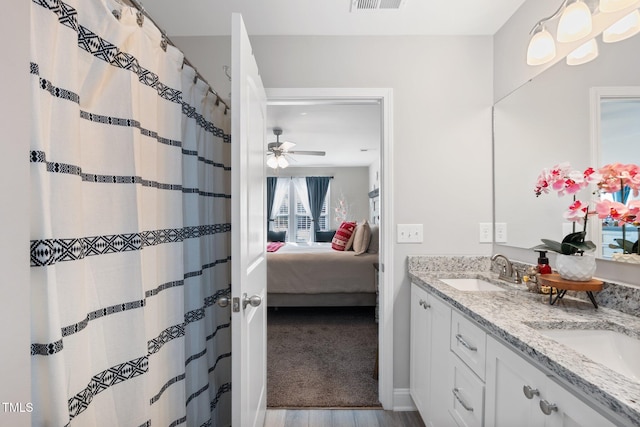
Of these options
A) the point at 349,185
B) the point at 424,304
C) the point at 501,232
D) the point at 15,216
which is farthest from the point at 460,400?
the point at 349,185

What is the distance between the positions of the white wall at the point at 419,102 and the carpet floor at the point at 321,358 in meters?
0.42

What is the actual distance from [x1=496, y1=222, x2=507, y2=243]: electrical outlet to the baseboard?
1.15 metres

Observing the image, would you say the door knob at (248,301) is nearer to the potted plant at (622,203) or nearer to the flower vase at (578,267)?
the flower vase at (578,267)

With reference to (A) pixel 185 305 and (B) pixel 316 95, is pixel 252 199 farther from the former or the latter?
(B) pixel 316 95

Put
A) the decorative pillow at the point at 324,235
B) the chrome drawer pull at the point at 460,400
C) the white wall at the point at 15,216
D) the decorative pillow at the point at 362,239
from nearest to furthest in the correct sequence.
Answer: the white wall at the point at 15,216, the chrome drawer pull at the point at 460,400, the decorative pillow at the point at 362,239, the decorative pillow at the point at 324,235

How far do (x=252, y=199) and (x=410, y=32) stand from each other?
1542 millimetres

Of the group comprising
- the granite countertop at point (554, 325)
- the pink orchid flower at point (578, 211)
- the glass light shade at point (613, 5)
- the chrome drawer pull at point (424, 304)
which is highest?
the glass light shade at point (613, 5)

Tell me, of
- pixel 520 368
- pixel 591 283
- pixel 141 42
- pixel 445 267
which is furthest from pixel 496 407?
pixel 141 42

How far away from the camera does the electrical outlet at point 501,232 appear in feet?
6.23

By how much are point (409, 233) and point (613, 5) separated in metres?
1.36

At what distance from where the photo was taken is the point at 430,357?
161 centimetres

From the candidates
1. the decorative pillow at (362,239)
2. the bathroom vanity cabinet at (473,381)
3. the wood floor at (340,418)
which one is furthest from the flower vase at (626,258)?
the decorative pillow at (362,239)

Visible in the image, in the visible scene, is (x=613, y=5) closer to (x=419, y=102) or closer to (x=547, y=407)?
(x=419, y=102)

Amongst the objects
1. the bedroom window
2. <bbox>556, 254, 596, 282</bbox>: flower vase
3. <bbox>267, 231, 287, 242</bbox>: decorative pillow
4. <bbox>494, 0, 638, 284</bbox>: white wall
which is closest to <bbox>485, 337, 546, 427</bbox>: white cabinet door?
<bbox>556, 254, 596, 282</bbox>: flower vase
